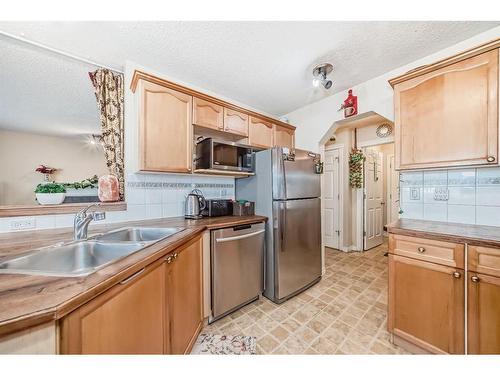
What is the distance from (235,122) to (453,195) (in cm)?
214

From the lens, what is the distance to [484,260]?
41.9 inches

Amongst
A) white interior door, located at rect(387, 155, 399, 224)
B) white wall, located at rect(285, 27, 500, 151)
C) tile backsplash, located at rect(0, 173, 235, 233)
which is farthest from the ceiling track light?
white interior door, located at rect(387, 155, 399, 224)

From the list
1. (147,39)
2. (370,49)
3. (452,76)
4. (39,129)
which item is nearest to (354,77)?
(370,49)

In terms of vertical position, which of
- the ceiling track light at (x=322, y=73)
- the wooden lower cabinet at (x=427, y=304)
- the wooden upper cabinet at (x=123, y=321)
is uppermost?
the ceiling track light at (x=322, y=73)

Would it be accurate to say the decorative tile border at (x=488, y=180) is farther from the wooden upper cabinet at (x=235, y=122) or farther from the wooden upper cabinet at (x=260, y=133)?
the wooden upper cabinet at (x=235, y=122)

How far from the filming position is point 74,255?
108 cm

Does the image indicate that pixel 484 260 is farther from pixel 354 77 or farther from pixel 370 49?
pixel 354 77

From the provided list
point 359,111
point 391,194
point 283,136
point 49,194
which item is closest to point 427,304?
point 359,111

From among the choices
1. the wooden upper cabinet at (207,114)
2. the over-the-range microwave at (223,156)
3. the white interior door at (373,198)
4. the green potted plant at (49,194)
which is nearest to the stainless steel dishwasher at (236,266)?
the over-the-range microwave at (223,156)

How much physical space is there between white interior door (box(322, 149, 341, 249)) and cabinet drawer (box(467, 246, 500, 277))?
2.49 m

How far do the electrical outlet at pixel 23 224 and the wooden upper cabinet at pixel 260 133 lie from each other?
2.00 m

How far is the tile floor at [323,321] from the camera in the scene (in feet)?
4.61

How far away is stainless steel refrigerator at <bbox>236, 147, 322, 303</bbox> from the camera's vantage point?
1978mm

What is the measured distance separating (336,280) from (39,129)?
3.73m
